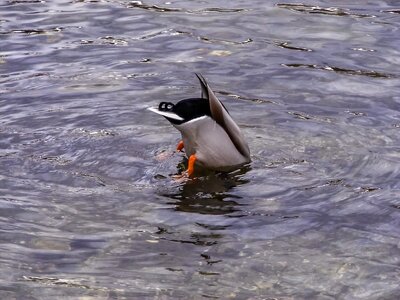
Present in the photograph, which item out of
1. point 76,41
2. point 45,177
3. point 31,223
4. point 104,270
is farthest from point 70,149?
point 76,41

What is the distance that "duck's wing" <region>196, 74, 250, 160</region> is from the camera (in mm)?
8328

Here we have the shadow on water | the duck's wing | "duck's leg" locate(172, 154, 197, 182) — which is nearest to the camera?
the shadow on water

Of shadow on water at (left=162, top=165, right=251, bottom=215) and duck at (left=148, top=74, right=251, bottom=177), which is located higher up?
duck at (left=148, top=74, right=251, bottom=177)

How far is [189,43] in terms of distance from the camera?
11945mm

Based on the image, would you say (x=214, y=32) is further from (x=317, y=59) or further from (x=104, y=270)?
(x=104, y=270)

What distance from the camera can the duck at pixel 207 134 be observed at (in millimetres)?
8477

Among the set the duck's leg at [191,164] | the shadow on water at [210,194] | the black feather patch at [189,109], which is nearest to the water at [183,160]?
the shadow on water at [210,194]

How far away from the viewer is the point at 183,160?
358 inches

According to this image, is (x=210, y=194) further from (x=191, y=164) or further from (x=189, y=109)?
(x=189, y=109)

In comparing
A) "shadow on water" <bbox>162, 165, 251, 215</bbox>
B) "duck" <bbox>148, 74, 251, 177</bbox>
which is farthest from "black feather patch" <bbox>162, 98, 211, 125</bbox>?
"shadow on water" <bbox>162, 165, 251, 215</bbox>

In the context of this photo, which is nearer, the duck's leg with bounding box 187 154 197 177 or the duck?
the duck

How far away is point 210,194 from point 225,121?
0.60 m

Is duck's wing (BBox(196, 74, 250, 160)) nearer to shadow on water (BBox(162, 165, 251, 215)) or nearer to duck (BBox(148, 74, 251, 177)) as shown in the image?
duck (BBox(148, 74, 251, 177))

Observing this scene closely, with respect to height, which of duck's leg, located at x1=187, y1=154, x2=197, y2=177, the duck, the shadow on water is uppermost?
the duck
